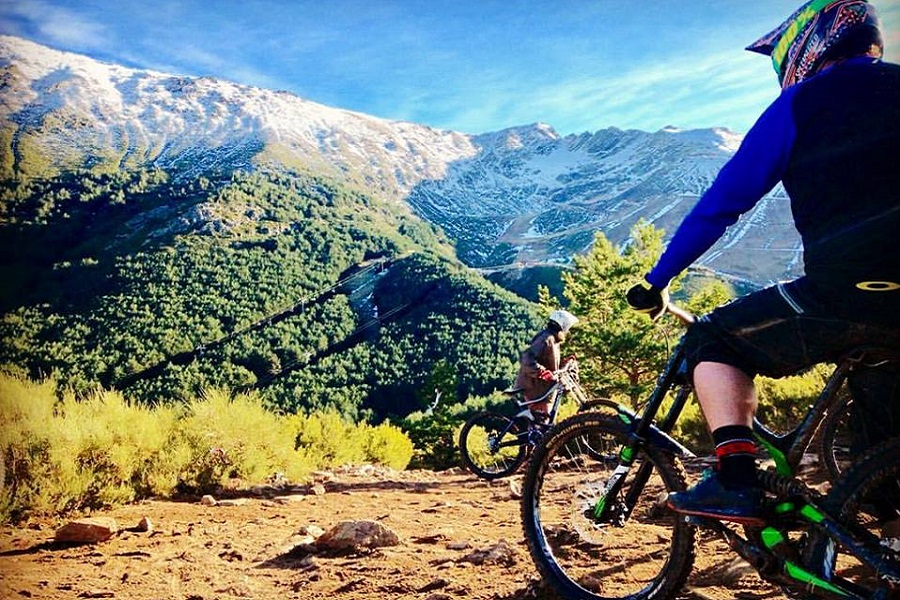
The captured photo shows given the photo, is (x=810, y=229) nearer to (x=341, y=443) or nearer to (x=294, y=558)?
(x=294, y=558)

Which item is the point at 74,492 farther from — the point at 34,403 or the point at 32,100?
the point at 32,100

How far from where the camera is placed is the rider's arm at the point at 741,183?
1929 millimetres

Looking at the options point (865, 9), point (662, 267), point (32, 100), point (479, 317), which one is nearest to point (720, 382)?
point (662, 267)

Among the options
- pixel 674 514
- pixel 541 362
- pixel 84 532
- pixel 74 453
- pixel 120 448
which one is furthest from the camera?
pixel 541 362

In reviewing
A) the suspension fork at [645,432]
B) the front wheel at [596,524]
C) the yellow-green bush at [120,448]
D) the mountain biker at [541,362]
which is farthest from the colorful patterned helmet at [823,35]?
the mountain biker at [541,362]

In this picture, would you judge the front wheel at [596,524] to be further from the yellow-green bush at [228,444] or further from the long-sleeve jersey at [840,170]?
the yellow-green bush at [228,444]

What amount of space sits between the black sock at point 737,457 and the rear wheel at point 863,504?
0.79 ft

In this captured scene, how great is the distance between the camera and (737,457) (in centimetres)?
202

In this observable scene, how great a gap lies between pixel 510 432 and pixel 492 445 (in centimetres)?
32

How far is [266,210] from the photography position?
19075 centimetres

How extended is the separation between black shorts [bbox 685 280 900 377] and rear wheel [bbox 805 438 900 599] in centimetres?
33

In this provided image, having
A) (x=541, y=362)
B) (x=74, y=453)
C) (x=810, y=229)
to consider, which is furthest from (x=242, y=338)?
(x=810, y=229)

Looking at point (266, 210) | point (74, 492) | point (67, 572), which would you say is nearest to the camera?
point (67, 572)

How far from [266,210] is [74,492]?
19721 cm
